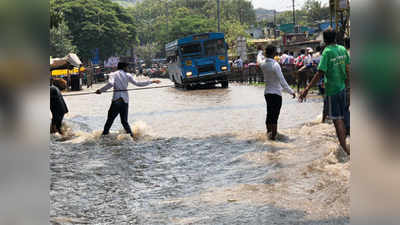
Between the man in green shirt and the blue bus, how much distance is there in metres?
20.1

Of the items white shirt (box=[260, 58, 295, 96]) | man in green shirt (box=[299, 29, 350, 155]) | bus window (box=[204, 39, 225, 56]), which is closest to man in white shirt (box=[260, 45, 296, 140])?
white shirt (box=[260, 58, 295, 96])

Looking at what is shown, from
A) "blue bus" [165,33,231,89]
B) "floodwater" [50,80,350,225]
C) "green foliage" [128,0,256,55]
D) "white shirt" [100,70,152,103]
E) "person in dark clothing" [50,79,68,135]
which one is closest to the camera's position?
"floodwater" [50,80,350,225]

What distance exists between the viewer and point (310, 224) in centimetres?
466

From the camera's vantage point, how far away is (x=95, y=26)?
68.6 metres

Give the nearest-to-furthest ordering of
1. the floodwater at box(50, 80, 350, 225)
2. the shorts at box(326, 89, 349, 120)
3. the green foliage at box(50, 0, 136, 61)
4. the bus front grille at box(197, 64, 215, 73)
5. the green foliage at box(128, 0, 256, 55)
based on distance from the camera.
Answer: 1. the floodwater at box(50, 80, 350, 225)
2. the shorts at box(326, 89, 349, 120)
3. the bus front grille at box(197, 64, 215, 73)
4. the green foliage at box(50, 0, 136, 61)
5. the green foliage at box(128, 0, 256, 55)

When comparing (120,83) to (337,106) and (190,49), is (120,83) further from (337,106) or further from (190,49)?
(190,49)

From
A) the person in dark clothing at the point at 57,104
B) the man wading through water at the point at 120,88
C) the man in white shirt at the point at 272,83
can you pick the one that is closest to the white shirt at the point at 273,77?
the man in white shirt at the point at 272,83

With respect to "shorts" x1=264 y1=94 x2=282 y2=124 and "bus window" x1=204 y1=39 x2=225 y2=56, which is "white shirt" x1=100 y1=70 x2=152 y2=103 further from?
"bus window" x1=204 y1=39 x2=225 y2=56

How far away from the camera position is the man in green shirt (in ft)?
22.2
